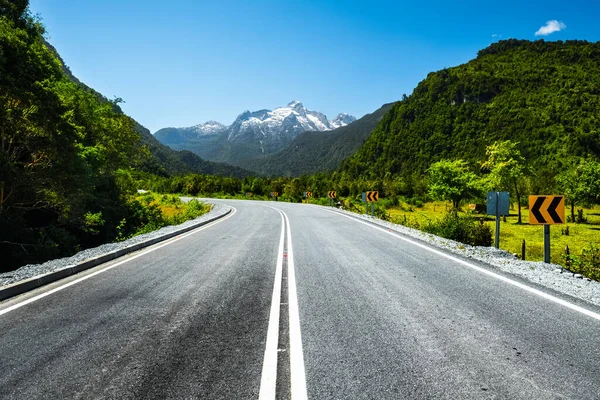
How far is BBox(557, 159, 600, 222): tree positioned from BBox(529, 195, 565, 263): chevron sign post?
3356 cm

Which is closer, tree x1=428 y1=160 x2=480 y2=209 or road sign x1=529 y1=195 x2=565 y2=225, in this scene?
road sign x1=529 y1=195 x2=565 y2=225

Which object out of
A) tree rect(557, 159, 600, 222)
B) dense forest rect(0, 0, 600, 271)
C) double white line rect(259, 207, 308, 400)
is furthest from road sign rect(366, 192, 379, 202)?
tree rect(557, 159, 600, 222)

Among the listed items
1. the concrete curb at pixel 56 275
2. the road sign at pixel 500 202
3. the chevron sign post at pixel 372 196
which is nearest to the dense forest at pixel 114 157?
the concrete curb at pixel 56 275

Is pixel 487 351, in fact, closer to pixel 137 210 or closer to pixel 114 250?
pixel 114 250

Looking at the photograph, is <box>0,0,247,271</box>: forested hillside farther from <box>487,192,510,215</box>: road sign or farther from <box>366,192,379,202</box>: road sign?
<box>487,192,510,215</box>: road sign

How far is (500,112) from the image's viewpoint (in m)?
125

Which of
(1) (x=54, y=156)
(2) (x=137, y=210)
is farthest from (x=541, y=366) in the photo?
(2) (x=137, y=210)

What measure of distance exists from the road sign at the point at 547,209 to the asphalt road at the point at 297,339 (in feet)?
7.41

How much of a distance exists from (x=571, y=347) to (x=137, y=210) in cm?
3003

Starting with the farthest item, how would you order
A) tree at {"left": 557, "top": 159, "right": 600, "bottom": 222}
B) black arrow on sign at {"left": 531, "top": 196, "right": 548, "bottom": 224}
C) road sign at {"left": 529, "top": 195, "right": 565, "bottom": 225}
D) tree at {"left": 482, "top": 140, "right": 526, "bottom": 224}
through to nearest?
tree at {"left": 482, "top": 140, "right": 526, "bottom": 224}, tree at {"left": 557, "top": 159, "right": 600, "bottom": 222}, black arrow on sign at {"left": 531, "top": 196, "right": 548, "bottom": 224}, road sign at {"left": 529, "top": 195, "right": 565, "bottom": 225}

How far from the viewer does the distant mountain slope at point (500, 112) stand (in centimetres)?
9944

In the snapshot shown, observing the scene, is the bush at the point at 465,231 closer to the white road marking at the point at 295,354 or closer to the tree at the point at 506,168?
A: the white road marking at the point at 295,354

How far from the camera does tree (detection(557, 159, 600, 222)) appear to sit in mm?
33531

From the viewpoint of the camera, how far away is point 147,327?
3764 mm
